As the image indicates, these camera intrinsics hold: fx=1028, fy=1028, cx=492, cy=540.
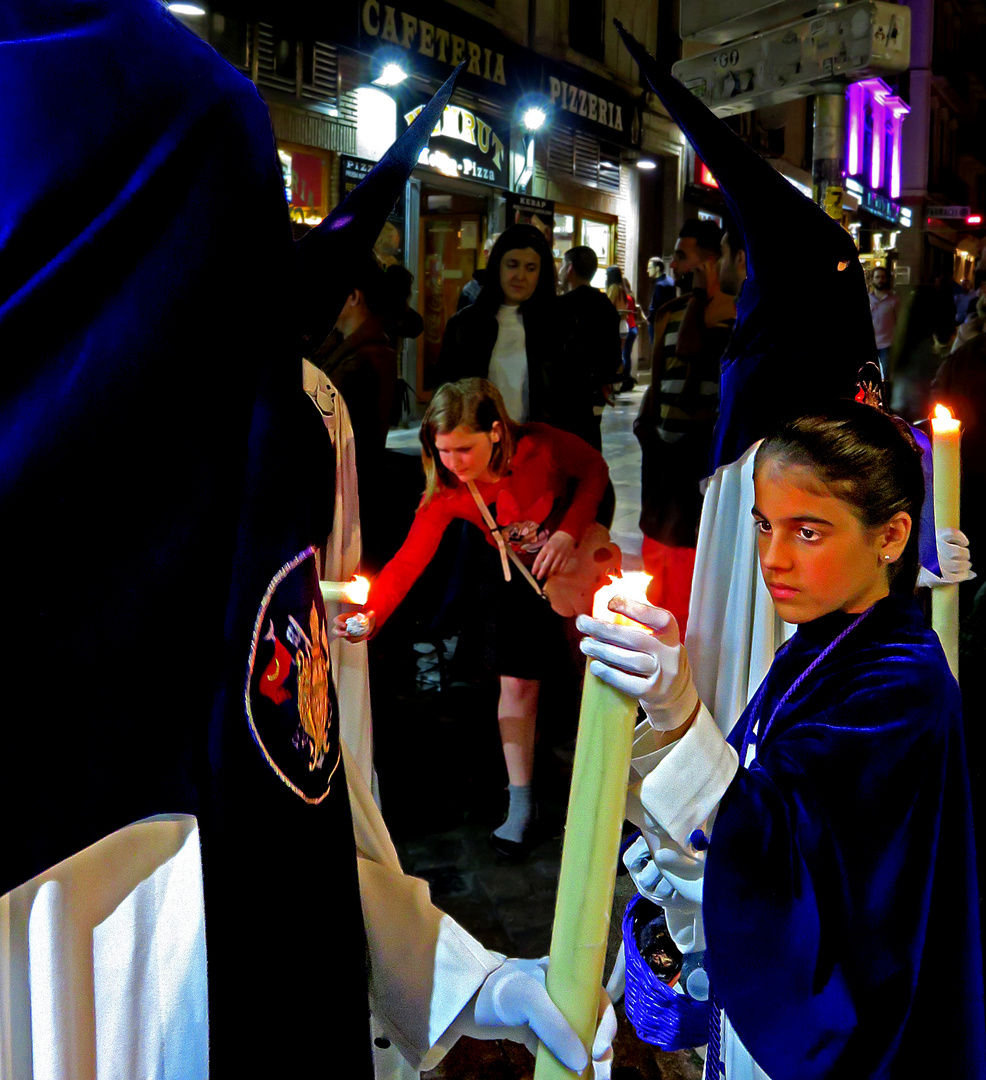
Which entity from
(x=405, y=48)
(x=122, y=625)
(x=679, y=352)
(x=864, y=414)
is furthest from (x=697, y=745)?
(x=405, y=48)

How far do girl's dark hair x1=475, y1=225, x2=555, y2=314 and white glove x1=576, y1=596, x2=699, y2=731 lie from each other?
3.54 m

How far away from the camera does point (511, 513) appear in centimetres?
350

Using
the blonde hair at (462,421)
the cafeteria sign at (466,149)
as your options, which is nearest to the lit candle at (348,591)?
the blonde hair at (462,421)

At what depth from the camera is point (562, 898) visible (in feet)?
3.00

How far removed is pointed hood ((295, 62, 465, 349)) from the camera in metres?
1.65

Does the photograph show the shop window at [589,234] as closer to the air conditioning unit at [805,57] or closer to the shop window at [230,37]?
the shop window at [230,37]

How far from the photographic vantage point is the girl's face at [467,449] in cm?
330

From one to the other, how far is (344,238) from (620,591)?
0.91 m

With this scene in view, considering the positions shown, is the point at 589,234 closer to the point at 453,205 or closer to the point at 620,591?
the point at 453,205

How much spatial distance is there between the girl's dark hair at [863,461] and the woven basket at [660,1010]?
1.00 metres

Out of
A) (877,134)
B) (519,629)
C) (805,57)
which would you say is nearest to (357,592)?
(519,629)

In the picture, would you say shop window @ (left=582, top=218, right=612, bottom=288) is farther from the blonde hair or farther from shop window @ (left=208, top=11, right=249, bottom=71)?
the blonde hair

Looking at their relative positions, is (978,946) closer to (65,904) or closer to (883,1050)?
(883,1050)

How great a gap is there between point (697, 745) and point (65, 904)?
785 mm
